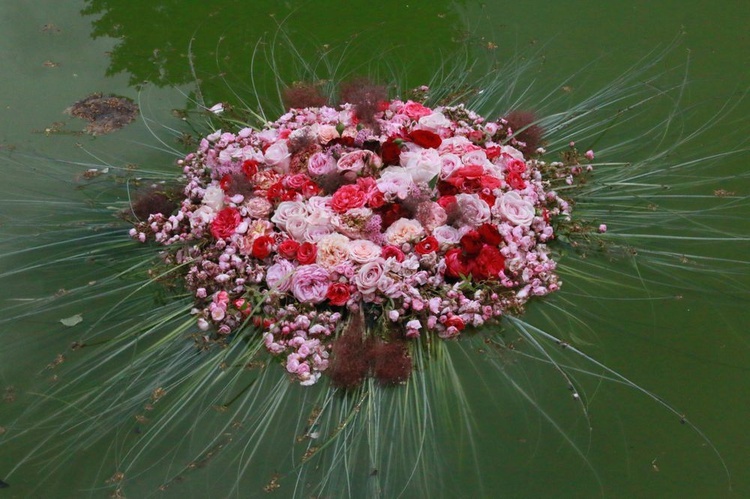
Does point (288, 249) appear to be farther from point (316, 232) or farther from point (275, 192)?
point (275, 192)

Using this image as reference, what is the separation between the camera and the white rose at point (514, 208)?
224 cm

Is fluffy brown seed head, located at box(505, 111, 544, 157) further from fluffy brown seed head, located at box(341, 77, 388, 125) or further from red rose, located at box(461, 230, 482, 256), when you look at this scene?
red rose, located at box(461, 230, 482, 256)

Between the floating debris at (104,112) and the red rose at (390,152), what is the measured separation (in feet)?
3.84

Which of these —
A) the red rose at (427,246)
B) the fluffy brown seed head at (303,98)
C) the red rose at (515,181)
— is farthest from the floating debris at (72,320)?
the red rose at (515,181)

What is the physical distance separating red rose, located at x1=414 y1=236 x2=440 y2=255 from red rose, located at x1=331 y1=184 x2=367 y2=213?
8.8 inches

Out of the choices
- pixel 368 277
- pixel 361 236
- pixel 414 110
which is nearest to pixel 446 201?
pixel 361 236

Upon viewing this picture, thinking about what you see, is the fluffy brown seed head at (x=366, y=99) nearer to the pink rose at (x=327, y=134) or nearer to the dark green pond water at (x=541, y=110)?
the pink rose at (x=327, y=134)

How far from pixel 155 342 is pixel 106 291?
0.30 metres

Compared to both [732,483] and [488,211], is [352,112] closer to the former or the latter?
[488,211]

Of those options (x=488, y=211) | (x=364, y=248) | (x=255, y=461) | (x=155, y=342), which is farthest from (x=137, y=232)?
(x=488, y=211)

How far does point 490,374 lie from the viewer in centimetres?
196

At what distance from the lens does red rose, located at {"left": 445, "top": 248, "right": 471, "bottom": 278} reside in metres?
2.13

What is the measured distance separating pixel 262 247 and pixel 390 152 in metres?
0.54

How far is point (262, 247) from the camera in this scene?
219 cm
